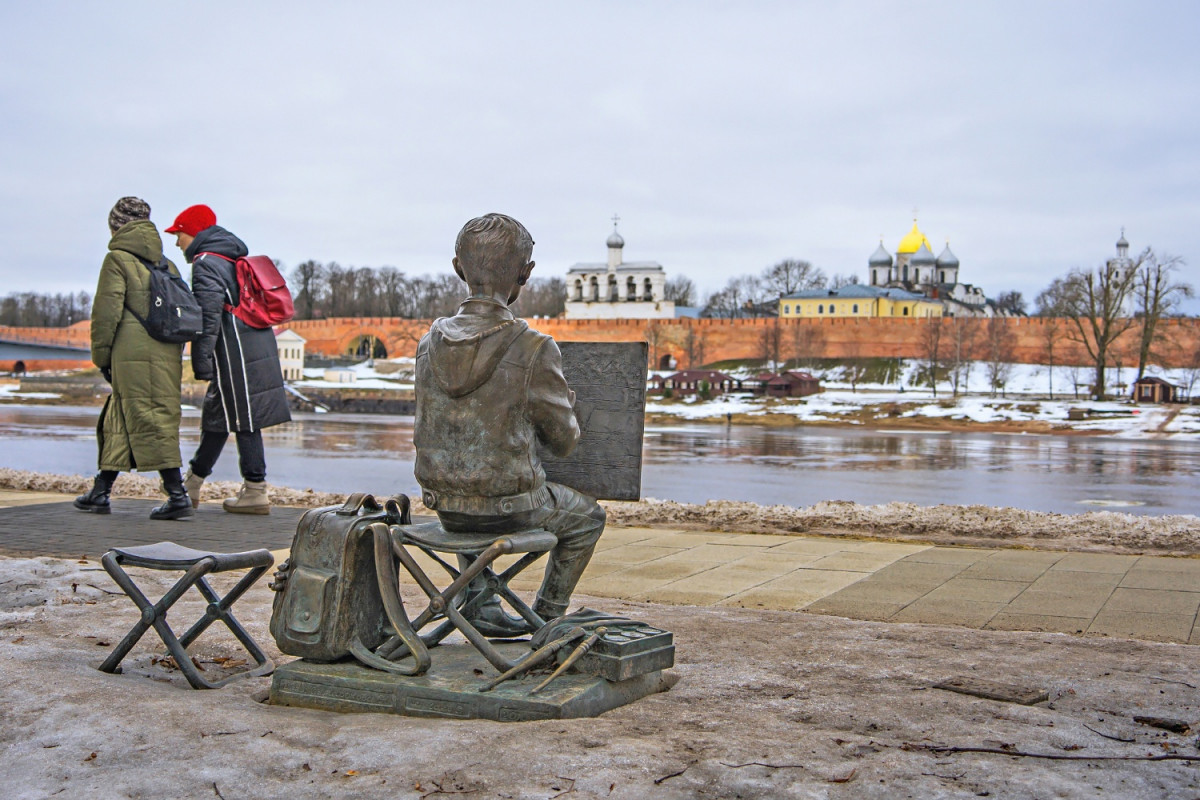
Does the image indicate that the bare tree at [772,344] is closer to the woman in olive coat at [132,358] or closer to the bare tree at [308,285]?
the bare tree at [308,285]

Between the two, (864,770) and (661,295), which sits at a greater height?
(661,295)

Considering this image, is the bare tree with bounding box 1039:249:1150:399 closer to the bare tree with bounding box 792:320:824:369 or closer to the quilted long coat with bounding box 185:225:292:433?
the bare tree with bounding box 792:320:824:369

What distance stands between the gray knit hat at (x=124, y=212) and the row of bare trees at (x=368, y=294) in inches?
4494

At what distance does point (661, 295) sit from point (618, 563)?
98114 millimetres

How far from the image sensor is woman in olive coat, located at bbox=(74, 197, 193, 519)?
7.38 metres

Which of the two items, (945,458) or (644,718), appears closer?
(644,718)

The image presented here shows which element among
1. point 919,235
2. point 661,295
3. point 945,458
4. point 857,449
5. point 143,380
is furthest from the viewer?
point 919,235

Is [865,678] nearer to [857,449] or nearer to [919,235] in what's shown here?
[857,449]

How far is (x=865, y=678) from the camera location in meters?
3.83

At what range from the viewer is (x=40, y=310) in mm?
135125

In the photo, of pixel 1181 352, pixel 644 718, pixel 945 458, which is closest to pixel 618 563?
pixel 644 718

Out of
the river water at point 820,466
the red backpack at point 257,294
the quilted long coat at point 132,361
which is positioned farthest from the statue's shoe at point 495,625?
the river water at point 820,466

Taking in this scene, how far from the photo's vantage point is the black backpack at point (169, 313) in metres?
7.41

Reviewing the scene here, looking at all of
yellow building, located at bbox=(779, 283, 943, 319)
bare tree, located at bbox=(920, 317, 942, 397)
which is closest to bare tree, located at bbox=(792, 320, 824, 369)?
bare tree, located at bbox=(920, 317, 942, 397)
